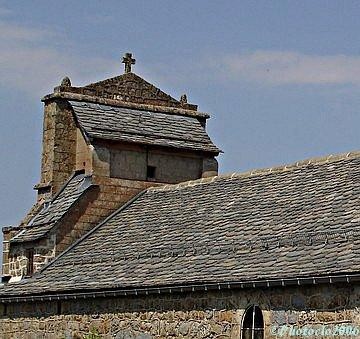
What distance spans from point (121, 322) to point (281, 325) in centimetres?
495

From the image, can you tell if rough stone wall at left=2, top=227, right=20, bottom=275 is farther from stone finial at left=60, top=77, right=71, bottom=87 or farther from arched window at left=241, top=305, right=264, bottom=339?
arched window at left=241, top=305, right=264, bottom=339

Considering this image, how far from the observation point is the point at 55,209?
28906 millimetres

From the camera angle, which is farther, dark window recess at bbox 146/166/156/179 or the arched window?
dark window recess at bbox 146/166/156/179

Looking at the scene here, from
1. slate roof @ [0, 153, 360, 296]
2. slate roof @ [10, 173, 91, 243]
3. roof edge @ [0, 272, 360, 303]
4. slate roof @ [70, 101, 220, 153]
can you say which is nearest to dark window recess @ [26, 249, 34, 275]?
slate roof @ [10, 173, 91, 243]

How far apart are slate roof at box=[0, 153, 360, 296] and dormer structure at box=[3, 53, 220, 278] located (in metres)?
0.72

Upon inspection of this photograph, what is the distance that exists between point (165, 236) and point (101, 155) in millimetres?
5480

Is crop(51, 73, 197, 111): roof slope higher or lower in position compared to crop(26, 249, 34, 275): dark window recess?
higher

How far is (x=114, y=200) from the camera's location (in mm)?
29031

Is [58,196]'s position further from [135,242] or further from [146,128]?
[135,242]

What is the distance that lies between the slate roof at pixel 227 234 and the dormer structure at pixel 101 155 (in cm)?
72

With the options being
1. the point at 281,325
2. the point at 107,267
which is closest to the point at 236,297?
the point at 281,325

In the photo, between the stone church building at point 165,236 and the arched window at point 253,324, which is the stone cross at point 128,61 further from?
the arched window at point 253,324

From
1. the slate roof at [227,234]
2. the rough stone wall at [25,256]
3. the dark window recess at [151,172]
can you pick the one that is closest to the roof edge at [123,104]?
the dark window recess at [151,172]

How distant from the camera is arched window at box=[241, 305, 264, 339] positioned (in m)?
19.2
